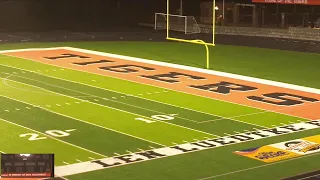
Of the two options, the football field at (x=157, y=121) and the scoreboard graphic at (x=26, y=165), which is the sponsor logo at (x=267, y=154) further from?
the scoreboard graphic at (x=26, y=165)

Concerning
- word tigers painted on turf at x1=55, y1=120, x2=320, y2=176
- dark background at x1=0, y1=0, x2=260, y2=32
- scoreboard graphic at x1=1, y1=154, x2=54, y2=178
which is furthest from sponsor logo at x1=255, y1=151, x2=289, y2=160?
dark background at x1=0, y1=0, x2=260, y2=32

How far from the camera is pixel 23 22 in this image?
36.6 metres

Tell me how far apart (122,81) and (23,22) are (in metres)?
17.2

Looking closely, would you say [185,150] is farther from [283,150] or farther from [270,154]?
[283,150]

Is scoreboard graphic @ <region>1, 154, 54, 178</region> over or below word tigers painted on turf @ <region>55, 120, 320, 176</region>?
over

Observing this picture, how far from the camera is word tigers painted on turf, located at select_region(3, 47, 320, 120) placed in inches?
691

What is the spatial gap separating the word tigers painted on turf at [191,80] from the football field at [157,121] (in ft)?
0.09

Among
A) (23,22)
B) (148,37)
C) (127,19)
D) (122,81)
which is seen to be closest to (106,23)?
(127,19)

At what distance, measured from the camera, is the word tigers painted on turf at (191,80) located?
17.5 meters

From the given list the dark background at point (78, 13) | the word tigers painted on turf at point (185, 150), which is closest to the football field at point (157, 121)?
the word tigers painted on turf at point (185, 150)

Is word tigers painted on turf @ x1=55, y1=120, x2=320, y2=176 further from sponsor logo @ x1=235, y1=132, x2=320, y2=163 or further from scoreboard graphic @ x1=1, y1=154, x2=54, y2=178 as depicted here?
scoreboard graphic @ x1=1, y1=154, x2=54, y2=178

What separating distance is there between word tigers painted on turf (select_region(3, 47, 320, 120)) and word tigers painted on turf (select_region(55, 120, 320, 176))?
58.3 inches

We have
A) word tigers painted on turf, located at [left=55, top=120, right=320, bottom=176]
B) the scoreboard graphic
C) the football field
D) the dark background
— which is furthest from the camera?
the dark background

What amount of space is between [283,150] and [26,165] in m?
4.59
